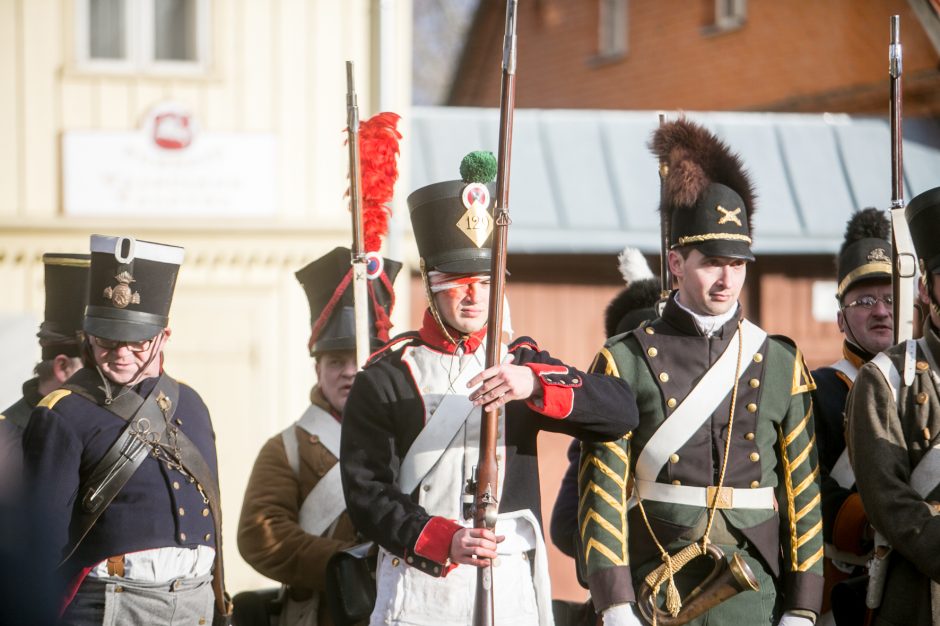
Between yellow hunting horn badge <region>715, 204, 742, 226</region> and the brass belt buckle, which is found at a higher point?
yellow hunting horn badge <region>715, 204, 742, 226</region>

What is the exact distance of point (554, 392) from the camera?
3787mm

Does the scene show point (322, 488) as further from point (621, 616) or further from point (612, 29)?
point (612, 29)

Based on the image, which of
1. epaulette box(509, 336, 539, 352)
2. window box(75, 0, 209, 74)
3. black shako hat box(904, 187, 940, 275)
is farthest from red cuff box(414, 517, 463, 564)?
window box(75, 0, 209, 74)

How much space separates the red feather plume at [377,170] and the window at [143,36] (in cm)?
563

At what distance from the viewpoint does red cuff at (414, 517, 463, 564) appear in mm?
3760

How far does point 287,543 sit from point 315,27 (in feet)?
20.6

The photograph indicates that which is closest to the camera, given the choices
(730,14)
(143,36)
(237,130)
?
(237,130)

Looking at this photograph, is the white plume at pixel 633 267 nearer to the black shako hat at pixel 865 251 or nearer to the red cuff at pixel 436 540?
the black shako hat at pixel 865 251

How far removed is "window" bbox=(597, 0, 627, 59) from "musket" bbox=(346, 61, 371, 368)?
40.7 ft

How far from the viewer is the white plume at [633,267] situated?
235 inches

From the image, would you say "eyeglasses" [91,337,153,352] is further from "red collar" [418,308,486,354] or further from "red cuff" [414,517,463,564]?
"red cuff" [414,517,463,564]

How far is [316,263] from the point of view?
18.2 feet

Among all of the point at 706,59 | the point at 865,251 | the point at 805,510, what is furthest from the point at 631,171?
the point at 805,510

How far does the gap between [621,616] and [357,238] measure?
6.01 ft
